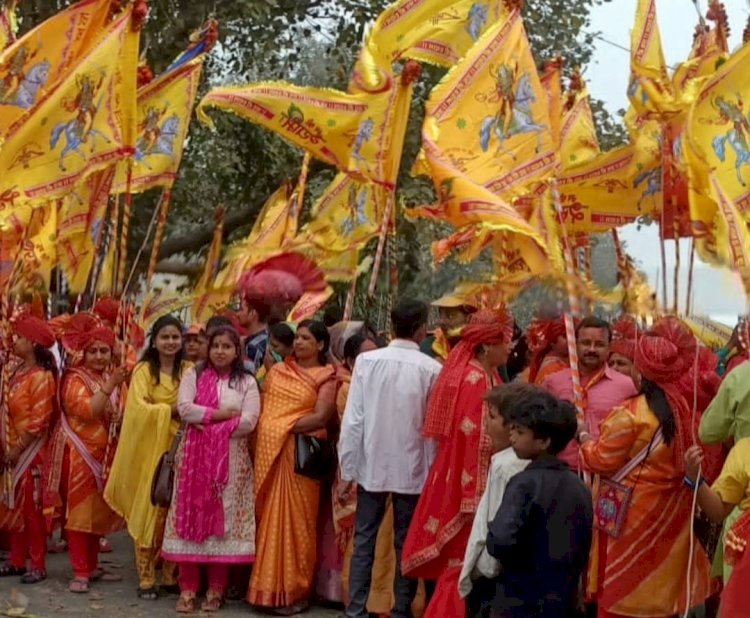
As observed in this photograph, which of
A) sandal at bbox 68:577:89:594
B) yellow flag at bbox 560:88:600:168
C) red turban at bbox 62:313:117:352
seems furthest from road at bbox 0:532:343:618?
yellow flag at bbox 560:88:600:168

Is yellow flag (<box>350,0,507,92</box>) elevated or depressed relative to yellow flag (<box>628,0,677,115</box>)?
elevated

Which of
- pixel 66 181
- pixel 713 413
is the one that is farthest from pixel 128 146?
pixel 713 413

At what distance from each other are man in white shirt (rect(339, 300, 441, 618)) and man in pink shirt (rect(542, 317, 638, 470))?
2.17 feet

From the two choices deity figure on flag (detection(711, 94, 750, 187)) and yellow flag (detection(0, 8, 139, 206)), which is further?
yellow flag (detection(0, 8, 139, 206))

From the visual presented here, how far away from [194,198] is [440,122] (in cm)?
980

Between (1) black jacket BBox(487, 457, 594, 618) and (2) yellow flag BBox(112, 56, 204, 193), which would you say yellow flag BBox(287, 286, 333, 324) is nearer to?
(2) yellow flag BBox(112, 56, 204, 193)

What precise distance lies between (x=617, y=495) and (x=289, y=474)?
2232 millimetres

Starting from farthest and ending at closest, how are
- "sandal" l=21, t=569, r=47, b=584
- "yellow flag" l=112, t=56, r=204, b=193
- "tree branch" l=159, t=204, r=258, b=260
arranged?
"tree branch" l=159, t=204, r=258, b=260 < "yellow flag" l=112, t=56, r=204, b=193 < "sandal" l=21, t=569, r=47, b=584

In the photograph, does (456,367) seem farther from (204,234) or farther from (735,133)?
(204,234)

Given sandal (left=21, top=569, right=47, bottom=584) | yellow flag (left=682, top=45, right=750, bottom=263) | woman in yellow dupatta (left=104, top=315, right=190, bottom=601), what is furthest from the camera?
sandal (left=21, top=569, right=47, bottom=584)

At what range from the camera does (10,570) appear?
7949 millimetres

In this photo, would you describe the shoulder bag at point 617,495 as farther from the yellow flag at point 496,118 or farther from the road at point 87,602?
the road at point 87,602

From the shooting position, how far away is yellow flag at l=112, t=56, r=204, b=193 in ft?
31.1

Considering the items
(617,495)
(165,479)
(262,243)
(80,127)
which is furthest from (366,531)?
(262,243)
